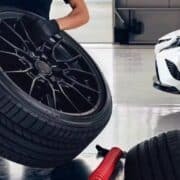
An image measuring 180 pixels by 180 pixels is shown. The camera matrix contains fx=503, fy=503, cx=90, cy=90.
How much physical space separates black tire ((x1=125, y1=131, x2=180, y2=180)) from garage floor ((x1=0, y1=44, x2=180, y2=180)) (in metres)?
0.27

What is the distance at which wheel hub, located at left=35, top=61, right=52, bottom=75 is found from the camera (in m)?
2.40

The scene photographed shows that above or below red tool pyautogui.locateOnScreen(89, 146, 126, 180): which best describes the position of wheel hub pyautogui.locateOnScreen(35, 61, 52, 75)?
above

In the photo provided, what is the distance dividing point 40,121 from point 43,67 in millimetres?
407

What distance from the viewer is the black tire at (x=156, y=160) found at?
184 centimetres

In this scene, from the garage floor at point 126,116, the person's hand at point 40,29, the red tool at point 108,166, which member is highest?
the person's hand at point 40,29

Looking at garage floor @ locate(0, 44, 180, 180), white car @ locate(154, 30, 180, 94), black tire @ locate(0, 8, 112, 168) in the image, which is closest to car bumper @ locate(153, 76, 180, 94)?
white car @ locate(154, 30, 180, 94)

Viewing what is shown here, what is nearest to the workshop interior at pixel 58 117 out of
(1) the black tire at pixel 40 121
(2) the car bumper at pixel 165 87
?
(1) the black tire at pixel 40 121

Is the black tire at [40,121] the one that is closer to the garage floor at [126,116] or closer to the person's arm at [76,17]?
the garage floor at [126,116]

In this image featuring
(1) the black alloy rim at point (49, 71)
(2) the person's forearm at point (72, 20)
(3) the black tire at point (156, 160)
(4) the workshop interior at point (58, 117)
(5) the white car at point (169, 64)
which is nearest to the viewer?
(3) the black tire at point (156, 160)

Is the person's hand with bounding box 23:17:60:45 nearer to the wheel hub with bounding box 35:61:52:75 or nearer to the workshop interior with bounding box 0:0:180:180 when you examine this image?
the workshop interior with bounding box 0:0:180:180

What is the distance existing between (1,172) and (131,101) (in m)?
2.37

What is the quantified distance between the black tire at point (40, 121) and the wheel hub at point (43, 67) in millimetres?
58

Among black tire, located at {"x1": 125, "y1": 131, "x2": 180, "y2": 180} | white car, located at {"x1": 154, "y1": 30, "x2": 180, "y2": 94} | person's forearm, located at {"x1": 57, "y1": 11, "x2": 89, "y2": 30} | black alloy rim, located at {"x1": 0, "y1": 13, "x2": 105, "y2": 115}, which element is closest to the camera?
black tire, located at {"x1": 125, "y1": 131, "x2": 180, "y2": 180}

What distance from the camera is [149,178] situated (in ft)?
6.12
